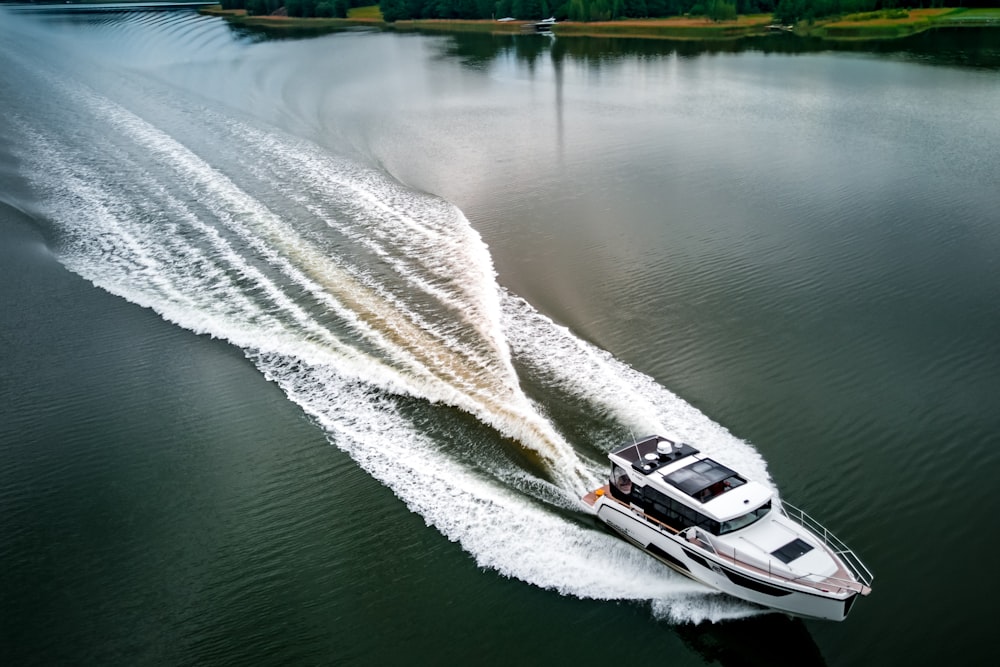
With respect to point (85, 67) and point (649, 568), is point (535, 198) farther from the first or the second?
point (85, 67)

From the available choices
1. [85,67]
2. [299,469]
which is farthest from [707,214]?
[85,67]

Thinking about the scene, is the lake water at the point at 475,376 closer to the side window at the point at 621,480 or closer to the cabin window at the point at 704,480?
the side window at the point at 621,480

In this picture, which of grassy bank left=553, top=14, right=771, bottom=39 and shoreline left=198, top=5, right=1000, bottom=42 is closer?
shoreline left=198, top=5, right=1000, bottom=42

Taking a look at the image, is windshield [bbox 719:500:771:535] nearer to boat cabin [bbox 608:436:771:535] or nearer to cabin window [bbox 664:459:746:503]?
boat cabin [bbox 608:436:771:535]

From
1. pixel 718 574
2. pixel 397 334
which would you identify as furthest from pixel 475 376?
pixel 718 574

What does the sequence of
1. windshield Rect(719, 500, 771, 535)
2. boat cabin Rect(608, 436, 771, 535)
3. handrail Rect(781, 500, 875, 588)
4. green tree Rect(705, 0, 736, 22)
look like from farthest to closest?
green tree Rect(705, 0, 736, 22) < boat cabin Rect(608, 436, 771, 535) < windshield Rect(719, 500, 771, 535) < handrail Rect(781, 500, 875, 588)

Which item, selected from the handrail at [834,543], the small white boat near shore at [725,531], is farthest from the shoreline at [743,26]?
the small white boat near shore at [725,531]

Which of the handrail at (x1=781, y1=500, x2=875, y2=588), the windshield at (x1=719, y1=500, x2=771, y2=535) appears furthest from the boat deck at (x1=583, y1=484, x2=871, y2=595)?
the windshield at (x1=719, y1=500, x2=771, y2=535)
